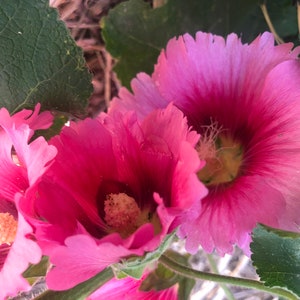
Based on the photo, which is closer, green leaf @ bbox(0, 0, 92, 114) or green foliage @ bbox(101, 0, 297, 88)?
green leaf @ bbox(0, 0, 92, 114)

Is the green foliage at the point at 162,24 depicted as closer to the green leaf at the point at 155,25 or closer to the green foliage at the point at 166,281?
the green leaf at the point at 155,25

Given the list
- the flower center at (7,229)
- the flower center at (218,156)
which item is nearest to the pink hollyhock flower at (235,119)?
the flower center at (218,156)

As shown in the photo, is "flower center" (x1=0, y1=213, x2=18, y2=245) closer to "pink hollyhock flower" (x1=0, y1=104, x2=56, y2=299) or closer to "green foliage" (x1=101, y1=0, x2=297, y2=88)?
"pink hollyhock flower" (x1=0, y1=104, x2=56, y2=299)

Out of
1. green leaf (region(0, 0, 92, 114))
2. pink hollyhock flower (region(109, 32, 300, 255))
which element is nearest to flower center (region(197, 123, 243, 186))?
pink hollyhock flower (region(109, 32, 300, 255))

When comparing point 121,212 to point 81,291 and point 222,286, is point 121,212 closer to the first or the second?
point 81,291

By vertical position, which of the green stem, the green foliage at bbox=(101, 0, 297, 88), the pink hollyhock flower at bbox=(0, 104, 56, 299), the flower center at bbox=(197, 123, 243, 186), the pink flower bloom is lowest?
the green stem

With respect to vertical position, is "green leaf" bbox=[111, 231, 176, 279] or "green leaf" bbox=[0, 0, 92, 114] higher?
"green leaf" bbox=[0, 0, 92, 114]
